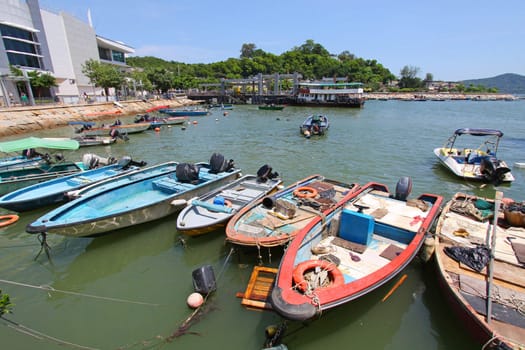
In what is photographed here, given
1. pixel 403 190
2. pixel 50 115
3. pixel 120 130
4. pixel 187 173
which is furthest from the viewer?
pixel 50 115

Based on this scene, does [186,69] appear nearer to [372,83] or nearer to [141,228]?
[372,83]

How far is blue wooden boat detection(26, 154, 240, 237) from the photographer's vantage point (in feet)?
24.1

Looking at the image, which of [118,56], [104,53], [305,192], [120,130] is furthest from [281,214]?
[118,56]

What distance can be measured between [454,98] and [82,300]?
15883 cm

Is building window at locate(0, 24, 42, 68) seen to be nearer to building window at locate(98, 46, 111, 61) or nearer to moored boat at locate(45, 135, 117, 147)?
building window at locate(98, 46, 111, 61)

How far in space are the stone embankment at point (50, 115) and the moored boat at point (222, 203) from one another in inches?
1260

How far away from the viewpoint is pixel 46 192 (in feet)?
34.3

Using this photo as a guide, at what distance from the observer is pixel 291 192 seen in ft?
33.0

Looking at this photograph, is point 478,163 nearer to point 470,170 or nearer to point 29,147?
point 470,170

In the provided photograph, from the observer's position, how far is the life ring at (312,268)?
4902 millimetres

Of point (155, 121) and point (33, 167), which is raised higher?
point (155, 121)

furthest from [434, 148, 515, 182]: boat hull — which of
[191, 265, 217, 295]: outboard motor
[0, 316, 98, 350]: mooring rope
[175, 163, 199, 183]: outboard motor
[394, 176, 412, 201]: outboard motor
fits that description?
[0, 316, 98, 350]: mooring rope

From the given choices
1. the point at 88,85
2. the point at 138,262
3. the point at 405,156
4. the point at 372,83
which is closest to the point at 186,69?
the point at 88,85

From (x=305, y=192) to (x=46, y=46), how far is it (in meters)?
63.0
